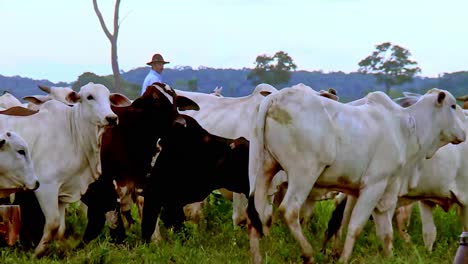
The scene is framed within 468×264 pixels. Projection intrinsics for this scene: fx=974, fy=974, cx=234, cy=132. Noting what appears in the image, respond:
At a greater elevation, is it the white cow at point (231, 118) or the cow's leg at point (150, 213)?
the white cow at point (231, 118)

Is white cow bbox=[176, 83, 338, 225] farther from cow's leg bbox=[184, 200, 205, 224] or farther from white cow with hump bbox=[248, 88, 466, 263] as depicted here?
white cow with hump bbox=[248, 88, 466, 263]

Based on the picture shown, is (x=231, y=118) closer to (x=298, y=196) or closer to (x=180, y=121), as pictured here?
(x=180, y=121)

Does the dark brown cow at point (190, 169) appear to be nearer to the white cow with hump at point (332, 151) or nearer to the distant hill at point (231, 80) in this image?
the white cow with hump at point (332, 151)

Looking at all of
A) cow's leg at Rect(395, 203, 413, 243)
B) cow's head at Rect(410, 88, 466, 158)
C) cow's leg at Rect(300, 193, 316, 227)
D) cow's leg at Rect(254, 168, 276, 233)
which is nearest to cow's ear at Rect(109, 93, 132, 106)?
cow's leg at Rect(300, 193, 316, 227)

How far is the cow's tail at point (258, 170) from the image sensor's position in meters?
7.03

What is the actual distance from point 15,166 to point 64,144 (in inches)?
33.8

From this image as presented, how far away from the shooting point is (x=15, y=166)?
698cm

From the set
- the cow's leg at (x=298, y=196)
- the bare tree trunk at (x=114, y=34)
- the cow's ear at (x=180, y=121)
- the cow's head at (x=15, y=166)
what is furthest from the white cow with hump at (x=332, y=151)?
the bare tree trunk at (x=114, y=34)

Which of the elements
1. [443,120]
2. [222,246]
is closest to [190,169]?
[222,246]

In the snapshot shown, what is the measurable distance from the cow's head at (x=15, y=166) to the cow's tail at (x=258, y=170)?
5.16 feet

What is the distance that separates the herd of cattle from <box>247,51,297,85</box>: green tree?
47240mm

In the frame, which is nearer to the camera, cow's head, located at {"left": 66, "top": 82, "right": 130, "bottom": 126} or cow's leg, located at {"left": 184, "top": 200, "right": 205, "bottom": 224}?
cow's head, located at {"left": 66, "top": 82, "right": 130, "bottom": 126}

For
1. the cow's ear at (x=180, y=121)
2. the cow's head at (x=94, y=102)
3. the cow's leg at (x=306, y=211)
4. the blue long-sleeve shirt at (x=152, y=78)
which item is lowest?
the cow's leg at (x=306, y=211)

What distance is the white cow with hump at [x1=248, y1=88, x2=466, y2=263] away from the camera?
6984 mm
